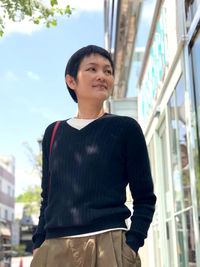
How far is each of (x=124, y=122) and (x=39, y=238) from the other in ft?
2.15

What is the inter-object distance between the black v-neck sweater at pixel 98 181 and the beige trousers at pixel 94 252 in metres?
0.03

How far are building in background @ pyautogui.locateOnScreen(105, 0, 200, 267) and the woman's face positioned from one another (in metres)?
2.65

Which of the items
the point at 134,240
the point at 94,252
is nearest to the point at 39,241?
the point at 94,252

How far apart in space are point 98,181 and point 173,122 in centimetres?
478

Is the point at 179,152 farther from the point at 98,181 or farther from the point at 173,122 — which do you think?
the point at 98,181

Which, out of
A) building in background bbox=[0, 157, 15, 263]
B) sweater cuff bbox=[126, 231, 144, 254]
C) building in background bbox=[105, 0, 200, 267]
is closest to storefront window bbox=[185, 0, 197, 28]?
building in background bbox=[105, 0, 200, 267]

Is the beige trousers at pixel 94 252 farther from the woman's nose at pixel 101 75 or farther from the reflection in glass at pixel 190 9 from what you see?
the reflection in glass at pixel 190 9

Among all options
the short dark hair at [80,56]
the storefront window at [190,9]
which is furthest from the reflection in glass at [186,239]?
the short dark hair at [80,56]

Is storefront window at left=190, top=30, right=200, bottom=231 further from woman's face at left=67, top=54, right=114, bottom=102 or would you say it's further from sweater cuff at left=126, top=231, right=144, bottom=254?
sweater cuff at left=126, top=231, right=144, bottom=254

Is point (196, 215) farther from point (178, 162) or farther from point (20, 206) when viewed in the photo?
point (20, 206)

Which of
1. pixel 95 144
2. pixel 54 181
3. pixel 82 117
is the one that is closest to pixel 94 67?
pixel 82 117

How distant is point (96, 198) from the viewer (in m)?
1.77

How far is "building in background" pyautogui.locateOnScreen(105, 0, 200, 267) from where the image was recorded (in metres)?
4.83

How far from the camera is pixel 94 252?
1.69 metres
